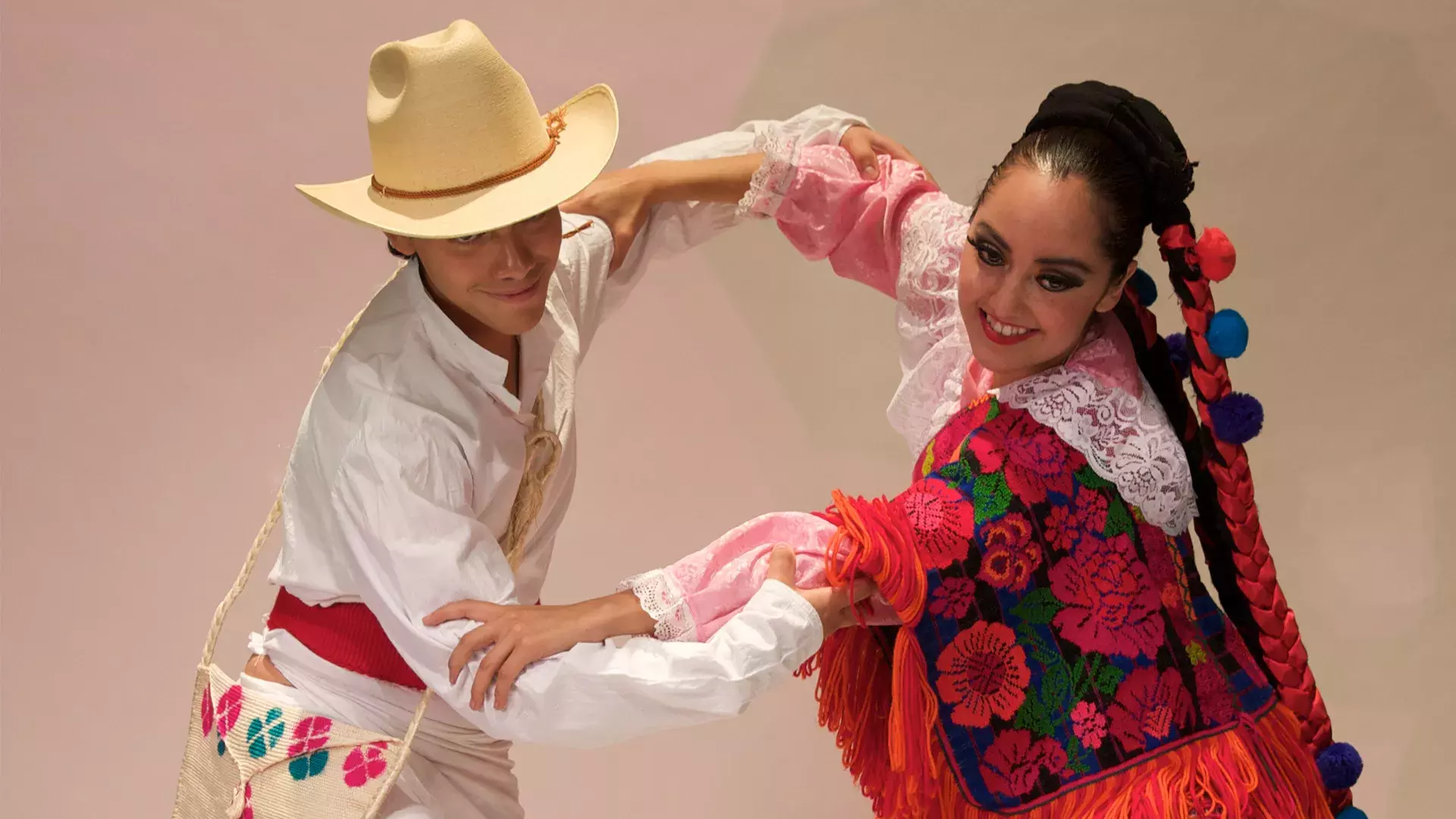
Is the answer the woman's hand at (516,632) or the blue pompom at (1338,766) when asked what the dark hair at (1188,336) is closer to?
the blue pompom at (1338,766)

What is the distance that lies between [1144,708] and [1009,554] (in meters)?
0.25

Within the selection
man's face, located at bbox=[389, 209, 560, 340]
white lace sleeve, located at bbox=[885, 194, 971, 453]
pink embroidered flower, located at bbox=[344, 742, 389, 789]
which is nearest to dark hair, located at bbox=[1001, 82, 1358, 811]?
white lace sleeve, located at bbox=[885, 194, 971, 453]

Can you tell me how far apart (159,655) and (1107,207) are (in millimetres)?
2330

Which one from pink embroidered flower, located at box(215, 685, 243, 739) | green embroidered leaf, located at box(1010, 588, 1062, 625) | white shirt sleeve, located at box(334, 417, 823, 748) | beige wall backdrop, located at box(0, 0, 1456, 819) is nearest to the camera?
white shirt sleeve, located at box(334, 417, 823, 748)

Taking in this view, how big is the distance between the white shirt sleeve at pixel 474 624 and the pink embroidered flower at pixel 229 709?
0.92 ft

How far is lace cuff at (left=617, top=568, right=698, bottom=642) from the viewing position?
1623mm

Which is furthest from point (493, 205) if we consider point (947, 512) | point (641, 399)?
point (641, 399)

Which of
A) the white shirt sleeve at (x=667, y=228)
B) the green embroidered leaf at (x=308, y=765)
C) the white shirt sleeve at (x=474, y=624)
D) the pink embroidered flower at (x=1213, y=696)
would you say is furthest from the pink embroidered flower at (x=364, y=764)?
the pink embroidered flower at (x=1213, y=696)

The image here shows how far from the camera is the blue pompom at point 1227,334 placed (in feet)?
5.29

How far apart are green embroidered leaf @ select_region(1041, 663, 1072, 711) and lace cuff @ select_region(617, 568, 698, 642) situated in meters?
0.43

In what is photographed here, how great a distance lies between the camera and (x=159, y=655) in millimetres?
3023

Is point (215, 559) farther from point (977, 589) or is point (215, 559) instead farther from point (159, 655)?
point (977, 589)

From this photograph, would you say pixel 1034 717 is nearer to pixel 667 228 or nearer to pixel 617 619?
pixel 617 619

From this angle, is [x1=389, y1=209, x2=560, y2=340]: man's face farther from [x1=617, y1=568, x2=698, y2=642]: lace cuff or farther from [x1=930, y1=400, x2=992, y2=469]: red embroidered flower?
[x1=930, y1=400, x2=992, y2=469]: red embroidered flower
